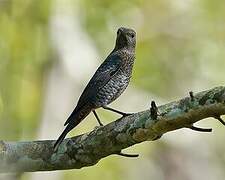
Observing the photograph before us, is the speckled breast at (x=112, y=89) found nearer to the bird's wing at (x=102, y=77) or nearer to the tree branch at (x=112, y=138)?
the bird's wing at (x=102, y=77)

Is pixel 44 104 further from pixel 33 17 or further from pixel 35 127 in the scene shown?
pixel 33 17

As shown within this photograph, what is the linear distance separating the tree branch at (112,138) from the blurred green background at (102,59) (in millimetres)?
3767

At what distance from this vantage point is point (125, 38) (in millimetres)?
5359

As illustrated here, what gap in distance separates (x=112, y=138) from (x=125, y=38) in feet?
3.84

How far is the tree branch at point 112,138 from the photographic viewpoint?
3.91m

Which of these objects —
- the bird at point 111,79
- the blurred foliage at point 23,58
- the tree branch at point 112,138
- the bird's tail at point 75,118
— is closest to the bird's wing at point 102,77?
the bird at point 111,79

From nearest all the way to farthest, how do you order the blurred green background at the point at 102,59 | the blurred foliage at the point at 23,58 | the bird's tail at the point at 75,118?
the bird's tail at the point at 75,118, the blurred green background at the point at 102,59, the blurred foliage at the point at 23,58

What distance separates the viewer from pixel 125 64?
5340 mm

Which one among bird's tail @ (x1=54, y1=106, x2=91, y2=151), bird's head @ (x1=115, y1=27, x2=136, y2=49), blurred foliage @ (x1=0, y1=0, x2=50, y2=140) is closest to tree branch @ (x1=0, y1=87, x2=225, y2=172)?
bird's tail @ (x1=54, y1=106, x2=91, y2=151)

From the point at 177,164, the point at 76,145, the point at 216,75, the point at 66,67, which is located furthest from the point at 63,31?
the point at 76,145

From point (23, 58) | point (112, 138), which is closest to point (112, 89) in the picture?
point (112, 138)

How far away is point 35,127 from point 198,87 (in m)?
2.29

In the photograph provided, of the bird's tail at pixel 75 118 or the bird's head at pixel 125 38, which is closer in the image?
the bird's tail at pixel 75 118

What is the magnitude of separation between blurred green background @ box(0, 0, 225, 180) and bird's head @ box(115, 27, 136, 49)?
3230 millimetres
